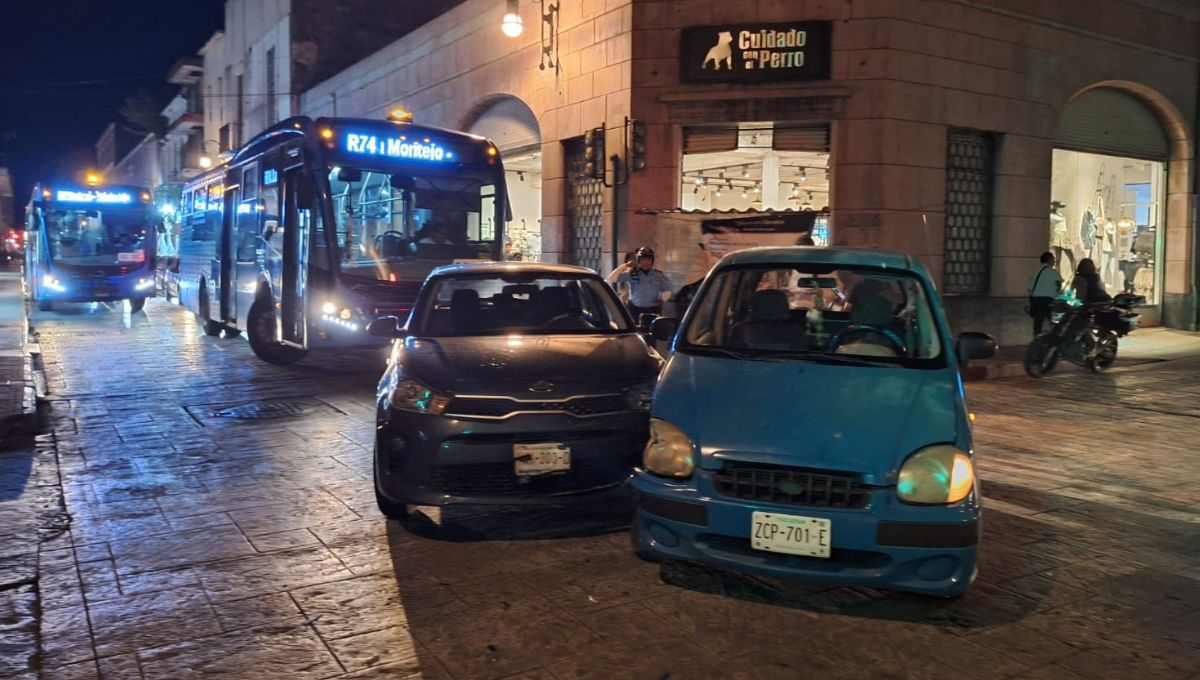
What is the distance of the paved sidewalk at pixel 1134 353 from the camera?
13336 millimetres

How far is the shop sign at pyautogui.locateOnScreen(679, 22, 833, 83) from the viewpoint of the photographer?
1464 cm

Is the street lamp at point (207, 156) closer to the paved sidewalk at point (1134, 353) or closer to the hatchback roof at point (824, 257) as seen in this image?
the paved sidewalk at point (1134, 353)

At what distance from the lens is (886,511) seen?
3912 millimetres

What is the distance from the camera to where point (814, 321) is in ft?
17.9

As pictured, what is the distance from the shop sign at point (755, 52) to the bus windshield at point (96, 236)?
15930mm

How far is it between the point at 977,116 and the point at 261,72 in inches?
1128

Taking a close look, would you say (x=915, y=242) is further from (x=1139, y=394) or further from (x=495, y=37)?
(x=495, y=37)

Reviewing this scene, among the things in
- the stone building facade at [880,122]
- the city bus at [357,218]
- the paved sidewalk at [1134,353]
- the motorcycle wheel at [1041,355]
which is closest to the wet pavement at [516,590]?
the city bus at [357,218]

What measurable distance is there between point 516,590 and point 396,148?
8.23 m

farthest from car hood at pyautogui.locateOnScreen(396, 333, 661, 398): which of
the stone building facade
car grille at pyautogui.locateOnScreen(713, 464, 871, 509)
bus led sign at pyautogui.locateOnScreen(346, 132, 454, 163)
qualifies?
the stone building facade

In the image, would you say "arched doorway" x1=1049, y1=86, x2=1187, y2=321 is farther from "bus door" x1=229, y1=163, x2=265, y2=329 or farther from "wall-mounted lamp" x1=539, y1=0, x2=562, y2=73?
"bus door" x1=229, y1=163, x2=265, y2=329

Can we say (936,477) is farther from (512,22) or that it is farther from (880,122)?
(512,22)

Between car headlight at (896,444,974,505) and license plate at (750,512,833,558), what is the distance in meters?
0.39

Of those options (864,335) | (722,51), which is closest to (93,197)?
(722,51)
